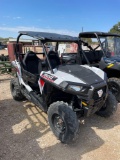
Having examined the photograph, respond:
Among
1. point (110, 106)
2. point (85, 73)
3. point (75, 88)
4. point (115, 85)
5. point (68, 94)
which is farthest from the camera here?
point (115, 85)

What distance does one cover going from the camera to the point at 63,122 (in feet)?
Answer: 10.5

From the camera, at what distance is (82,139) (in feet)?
11.3

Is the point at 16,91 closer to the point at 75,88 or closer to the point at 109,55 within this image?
the point at 75,88

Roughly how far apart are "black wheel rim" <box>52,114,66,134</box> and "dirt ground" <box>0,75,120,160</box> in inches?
8.3

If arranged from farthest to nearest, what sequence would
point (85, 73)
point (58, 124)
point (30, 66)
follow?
point (30, 66)
point (85, 73)
point (58, 124)

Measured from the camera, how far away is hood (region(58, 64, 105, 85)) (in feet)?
10.8

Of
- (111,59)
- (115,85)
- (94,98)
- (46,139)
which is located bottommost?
(46,139)

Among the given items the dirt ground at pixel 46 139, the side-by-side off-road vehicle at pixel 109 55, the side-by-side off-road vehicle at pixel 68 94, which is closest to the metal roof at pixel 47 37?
the side-by-side off-road vehicle at pixel 68 94

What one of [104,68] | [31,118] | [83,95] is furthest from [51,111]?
[104,68]

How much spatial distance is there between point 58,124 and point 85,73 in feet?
3.48

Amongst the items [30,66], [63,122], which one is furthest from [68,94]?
[30,66]

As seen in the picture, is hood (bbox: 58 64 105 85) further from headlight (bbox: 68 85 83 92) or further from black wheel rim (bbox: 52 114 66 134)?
black wheel rim (bbox: 52 114 66 134)

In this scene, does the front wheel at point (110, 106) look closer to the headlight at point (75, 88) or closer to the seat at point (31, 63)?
the headlight at point (75, 88)

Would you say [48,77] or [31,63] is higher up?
[31,63]
